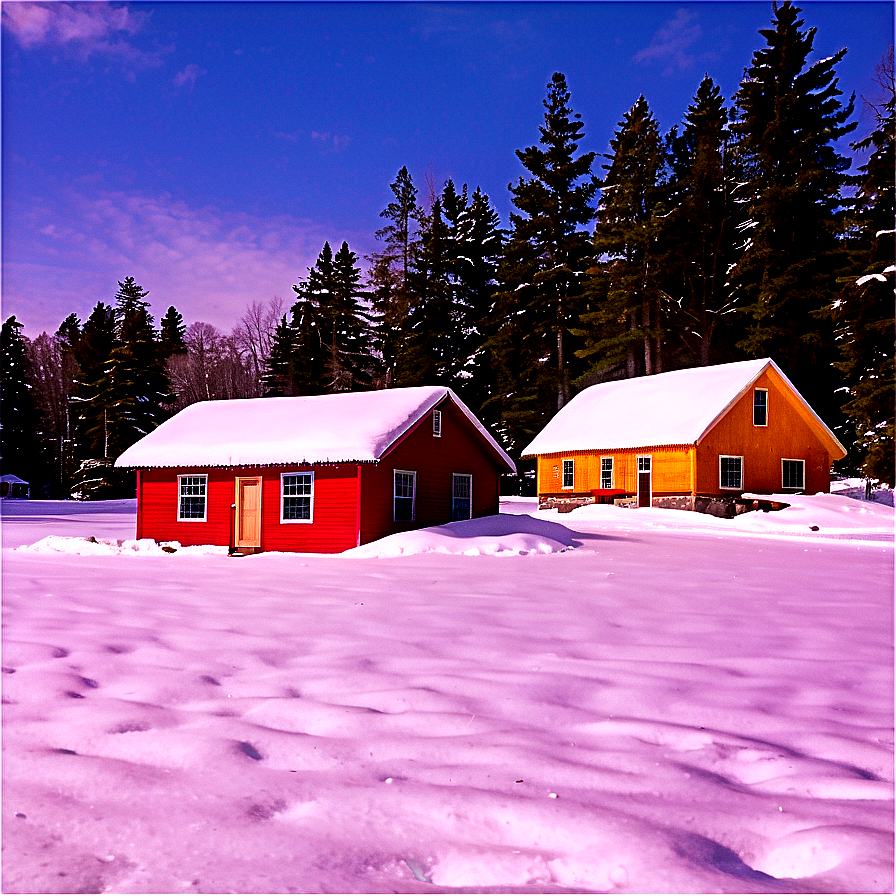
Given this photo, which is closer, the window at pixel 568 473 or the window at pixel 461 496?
the window at pixel 461 496

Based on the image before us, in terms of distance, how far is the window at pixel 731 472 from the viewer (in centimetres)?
3541

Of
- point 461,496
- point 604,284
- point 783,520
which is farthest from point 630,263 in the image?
point 461,496

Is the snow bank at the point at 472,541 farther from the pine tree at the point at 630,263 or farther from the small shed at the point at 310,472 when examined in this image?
the pine tree at the point at 630,263

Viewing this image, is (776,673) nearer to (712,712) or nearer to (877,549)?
(712,712)

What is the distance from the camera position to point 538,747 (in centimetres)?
499

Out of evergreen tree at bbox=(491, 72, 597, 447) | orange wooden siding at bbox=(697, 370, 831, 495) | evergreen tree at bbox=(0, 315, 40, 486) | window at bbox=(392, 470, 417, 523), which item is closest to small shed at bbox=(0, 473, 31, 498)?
evergreen tree at bbox=(0, 315, 40, 486)

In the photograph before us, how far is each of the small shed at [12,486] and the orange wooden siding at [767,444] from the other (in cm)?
5039

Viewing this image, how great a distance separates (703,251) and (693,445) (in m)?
25.7

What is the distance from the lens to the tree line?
48.4m

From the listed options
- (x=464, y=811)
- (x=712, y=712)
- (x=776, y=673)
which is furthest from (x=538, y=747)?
(x=776, y=673)

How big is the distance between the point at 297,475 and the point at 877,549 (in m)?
16.1

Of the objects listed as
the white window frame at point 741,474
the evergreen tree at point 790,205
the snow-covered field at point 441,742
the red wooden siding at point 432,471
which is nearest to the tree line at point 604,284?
the evergreen tree at point 790,205

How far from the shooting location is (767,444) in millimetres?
37094

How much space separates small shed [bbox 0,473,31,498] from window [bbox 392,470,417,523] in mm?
47918
